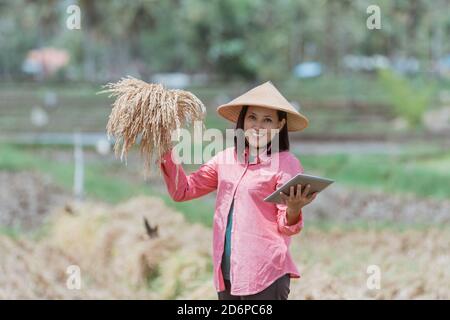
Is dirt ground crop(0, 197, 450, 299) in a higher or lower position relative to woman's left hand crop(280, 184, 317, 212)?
lower

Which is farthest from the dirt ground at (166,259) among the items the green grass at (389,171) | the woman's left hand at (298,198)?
the green grass at (389,171)

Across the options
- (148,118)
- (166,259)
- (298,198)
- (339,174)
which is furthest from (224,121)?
(298,198)

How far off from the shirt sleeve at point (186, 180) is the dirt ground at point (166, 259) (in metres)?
1.16

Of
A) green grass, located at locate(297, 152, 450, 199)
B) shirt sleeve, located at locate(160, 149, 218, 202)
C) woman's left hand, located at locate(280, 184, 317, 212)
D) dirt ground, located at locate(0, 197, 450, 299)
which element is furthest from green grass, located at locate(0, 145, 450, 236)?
woman's left hand, located at locate(280, 184, 317, 212)

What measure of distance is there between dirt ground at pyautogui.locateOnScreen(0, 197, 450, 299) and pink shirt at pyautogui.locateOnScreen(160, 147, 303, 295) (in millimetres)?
1201

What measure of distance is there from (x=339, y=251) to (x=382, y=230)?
929mm

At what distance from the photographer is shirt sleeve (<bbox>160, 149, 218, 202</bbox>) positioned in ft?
8.21

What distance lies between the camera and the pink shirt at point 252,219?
249 cm

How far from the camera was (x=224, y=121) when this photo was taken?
10.2 meters

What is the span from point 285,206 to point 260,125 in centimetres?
26

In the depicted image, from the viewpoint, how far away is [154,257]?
13.9ft

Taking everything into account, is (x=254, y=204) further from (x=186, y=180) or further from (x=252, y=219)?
(x=186, y=180)

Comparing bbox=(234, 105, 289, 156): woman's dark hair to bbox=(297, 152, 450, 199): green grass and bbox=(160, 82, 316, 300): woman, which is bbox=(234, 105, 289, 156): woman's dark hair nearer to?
bbox=(160, 82, 316, 300): woman

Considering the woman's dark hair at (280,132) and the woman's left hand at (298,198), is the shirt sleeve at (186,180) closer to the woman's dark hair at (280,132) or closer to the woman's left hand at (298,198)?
the woman's dark hair at (280,132)
